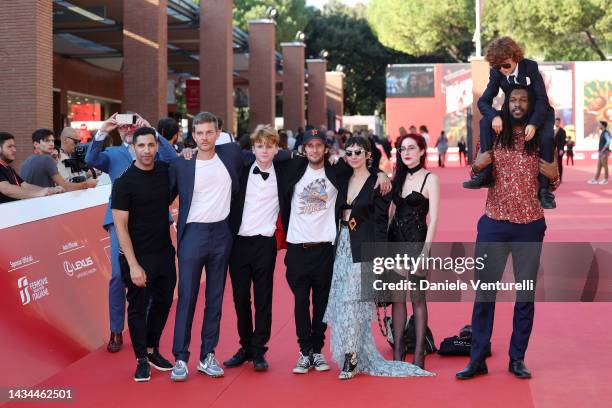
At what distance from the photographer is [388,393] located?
241 inches

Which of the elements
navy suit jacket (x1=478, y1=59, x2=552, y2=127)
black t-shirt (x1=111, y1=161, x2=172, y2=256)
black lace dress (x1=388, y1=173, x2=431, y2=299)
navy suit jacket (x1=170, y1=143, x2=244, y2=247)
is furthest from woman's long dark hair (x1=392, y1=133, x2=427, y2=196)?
black t-shirt (x1=111, y1=161, x2=172, y2=256)

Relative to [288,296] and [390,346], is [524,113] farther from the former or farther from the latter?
[288,296]

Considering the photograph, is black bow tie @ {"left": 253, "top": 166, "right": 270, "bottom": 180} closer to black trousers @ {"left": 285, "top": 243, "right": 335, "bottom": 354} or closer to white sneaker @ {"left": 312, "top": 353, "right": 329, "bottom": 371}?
black trousers @ {"left": 285, "top": 243, "right": 335, "bottom": 354}

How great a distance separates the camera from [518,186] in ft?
20.7

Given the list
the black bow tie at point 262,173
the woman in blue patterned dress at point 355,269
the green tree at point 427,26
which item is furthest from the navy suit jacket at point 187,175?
the green tree at point 427,26

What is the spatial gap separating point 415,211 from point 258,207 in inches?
43.0

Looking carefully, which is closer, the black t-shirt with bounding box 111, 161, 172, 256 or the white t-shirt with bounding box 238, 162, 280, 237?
the black t-shirt with bounding box 111, 161, 172, 256

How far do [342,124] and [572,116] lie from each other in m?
14.1

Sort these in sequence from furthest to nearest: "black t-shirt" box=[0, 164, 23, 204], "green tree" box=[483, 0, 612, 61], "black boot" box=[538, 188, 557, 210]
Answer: "green tree" box=[483, 0, 612, 61], "black t-shirt" box=[0, 164, 23, 204], "black boot" box=[538, 188, 557, 210]

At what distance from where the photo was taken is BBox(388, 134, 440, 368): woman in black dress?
641cm

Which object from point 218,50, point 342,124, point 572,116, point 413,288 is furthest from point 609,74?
point 413,288

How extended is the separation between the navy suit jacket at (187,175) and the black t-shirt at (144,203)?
0.08 m

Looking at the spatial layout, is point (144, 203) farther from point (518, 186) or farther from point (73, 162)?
point (518, 186)

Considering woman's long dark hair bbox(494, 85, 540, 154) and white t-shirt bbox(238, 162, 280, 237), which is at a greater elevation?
woman's long dark hair bbox(494, 85, 540, 154)
